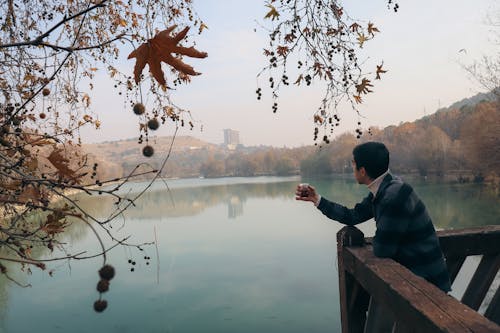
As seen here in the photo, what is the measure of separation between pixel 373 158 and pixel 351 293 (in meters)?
0.83

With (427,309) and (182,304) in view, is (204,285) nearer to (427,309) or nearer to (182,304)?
(182,304)

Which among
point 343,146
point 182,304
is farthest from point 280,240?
point 343,146

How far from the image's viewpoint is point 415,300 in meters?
1.35

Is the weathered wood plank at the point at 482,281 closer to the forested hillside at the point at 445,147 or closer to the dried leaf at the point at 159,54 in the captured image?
the dried leaf at the point at 159,54

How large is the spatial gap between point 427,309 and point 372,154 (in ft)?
4.14

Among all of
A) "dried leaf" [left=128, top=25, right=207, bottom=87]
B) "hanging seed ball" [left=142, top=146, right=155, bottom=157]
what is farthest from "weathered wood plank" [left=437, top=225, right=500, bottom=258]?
"dried leaf" [left=128, top=25, right=207, bottom=87]

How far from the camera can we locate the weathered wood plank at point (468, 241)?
2359 millimetres

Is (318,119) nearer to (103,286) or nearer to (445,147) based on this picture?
(103,286)

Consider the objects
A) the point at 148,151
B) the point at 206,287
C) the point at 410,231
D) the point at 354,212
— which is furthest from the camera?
the point at 206,287

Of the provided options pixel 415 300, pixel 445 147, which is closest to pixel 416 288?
pixel 415 300

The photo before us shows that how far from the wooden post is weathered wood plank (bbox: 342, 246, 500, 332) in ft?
0.68

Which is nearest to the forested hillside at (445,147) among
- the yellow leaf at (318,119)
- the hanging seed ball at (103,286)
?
the yellow leaf at (318,119)

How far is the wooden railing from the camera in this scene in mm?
1201

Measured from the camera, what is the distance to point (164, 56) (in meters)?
1.26
